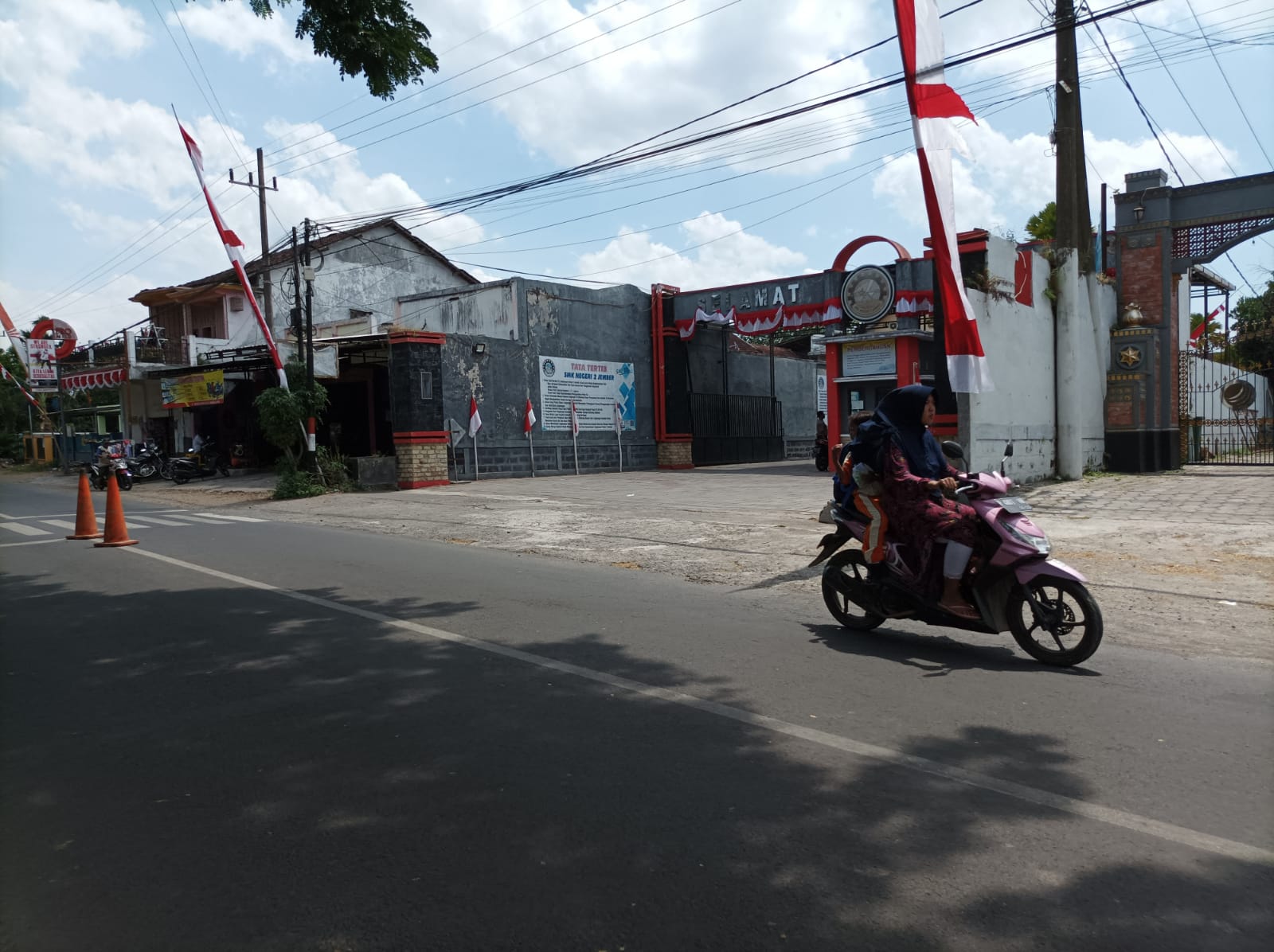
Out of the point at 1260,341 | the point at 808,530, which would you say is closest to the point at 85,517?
the point at 808,530

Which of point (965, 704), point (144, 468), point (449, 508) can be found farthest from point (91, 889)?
point (144, 468)

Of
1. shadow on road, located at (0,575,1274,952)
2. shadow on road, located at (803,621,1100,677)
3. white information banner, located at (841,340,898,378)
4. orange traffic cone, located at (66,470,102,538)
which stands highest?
white information banner, located at (841,340,898,378)

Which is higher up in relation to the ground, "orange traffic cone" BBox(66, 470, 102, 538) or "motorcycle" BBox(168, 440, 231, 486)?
"motorcycle" BBox(168, 440, 231, 486)

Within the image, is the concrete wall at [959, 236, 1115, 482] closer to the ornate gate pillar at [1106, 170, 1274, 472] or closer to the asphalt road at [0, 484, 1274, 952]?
the ornate gate pillar at [1106, 170, 1274, 472]

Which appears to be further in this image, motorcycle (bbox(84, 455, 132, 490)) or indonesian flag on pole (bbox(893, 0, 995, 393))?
motorcycle (bbox(84, 455, 132, 490))

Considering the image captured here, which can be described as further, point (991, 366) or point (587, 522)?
point (991, 366)

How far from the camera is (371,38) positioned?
7656 mm

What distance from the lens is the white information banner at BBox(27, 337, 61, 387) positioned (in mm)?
31219

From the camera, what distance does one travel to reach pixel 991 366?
15203 millimetres

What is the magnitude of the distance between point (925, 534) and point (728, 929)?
3565 millimetres

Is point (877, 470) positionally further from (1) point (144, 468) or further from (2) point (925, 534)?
(1) point (144, 468)

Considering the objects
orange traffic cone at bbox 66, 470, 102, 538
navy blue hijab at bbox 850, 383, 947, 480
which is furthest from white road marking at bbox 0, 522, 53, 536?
navy blue hijab at bbox 850, 383, 947, 480

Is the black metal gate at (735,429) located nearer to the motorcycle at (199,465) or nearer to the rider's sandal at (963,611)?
the motorcycle at (199,465)

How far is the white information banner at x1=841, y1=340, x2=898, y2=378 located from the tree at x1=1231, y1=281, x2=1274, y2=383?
17.4 metres
